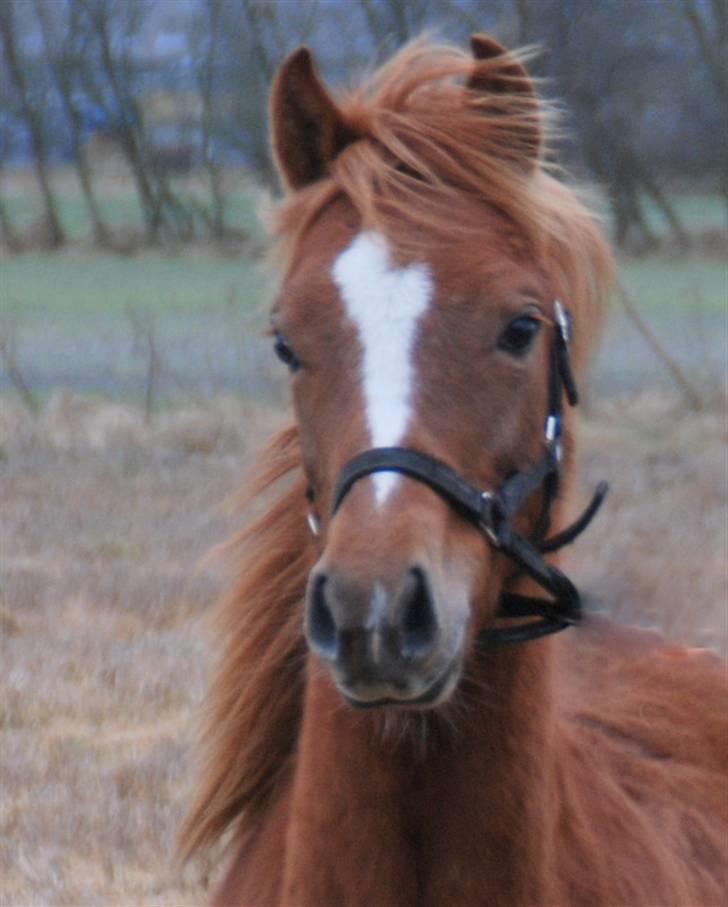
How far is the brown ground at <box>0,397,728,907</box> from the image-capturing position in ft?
15.8

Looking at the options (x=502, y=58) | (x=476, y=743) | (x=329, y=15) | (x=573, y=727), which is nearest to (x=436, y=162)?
(x=502, y=58)

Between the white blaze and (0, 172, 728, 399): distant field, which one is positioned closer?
the white blaze

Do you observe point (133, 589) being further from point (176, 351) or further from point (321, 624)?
point (176, 351)

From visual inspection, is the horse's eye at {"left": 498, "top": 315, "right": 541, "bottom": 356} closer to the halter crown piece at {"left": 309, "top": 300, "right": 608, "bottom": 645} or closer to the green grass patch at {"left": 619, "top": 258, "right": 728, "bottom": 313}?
the halter crown piece at {"left": 309, "top": 300, "right": 608, "bottom": 645}

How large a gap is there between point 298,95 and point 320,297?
1.56ft

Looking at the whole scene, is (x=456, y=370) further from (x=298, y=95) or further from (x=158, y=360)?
(x=158, y=360)

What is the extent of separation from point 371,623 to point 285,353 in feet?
2.19

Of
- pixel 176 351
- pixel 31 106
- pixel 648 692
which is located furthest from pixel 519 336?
pixel 31 106

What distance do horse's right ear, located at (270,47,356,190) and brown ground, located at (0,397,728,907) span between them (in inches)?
36.3

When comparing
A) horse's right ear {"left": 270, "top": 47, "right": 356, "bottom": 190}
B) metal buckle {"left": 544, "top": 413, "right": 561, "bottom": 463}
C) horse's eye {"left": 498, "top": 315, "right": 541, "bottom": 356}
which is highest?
horse's right ear {"left": 270, "top": 47, "right": 356, "bottom": 190}

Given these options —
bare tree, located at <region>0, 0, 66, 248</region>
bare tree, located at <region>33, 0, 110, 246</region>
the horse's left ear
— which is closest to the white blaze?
the horse's left ear

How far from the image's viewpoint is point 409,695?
220 cm

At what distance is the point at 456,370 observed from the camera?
8.00 feet

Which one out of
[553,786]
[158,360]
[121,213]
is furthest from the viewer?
[121,213]
